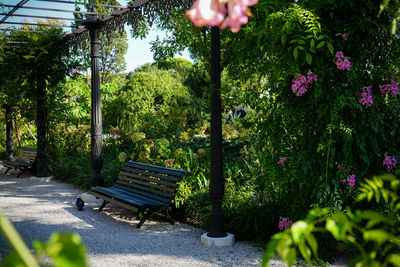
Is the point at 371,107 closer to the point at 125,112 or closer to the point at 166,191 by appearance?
the point at 166,191

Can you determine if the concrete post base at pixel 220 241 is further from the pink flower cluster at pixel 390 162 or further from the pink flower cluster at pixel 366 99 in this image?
the pink flower cluster at pixel 366 99

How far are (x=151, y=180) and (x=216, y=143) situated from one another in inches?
63.4

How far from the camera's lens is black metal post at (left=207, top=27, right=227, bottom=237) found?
164 inches

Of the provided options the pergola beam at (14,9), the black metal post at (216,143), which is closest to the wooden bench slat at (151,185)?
the black metal post at (216,143)

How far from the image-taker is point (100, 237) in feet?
14.9

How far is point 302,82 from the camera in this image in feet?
11.4

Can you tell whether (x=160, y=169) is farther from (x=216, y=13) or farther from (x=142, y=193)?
(x=216, y=13)

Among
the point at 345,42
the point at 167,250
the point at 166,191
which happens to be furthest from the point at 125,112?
the point at 345,42

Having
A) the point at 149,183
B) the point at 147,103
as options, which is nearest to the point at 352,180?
the point at 149,183

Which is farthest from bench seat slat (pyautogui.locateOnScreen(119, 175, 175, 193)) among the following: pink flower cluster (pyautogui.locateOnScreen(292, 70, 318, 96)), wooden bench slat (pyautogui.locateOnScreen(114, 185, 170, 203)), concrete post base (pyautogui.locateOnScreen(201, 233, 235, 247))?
pink flower cluster (pyautogui.locateOnScreen(292, 70, 318, 96))

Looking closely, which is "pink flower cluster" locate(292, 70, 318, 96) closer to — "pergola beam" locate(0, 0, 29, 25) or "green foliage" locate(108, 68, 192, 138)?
"pergola beam" locate(0, 0, 29, 25)

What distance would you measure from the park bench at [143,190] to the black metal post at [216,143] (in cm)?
91

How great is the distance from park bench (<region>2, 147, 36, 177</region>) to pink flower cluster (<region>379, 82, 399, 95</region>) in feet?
27.6

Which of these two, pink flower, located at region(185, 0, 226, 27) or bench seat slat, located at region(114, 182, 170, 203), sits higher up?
pink flower, located at region(185, 0, 226, 27)
